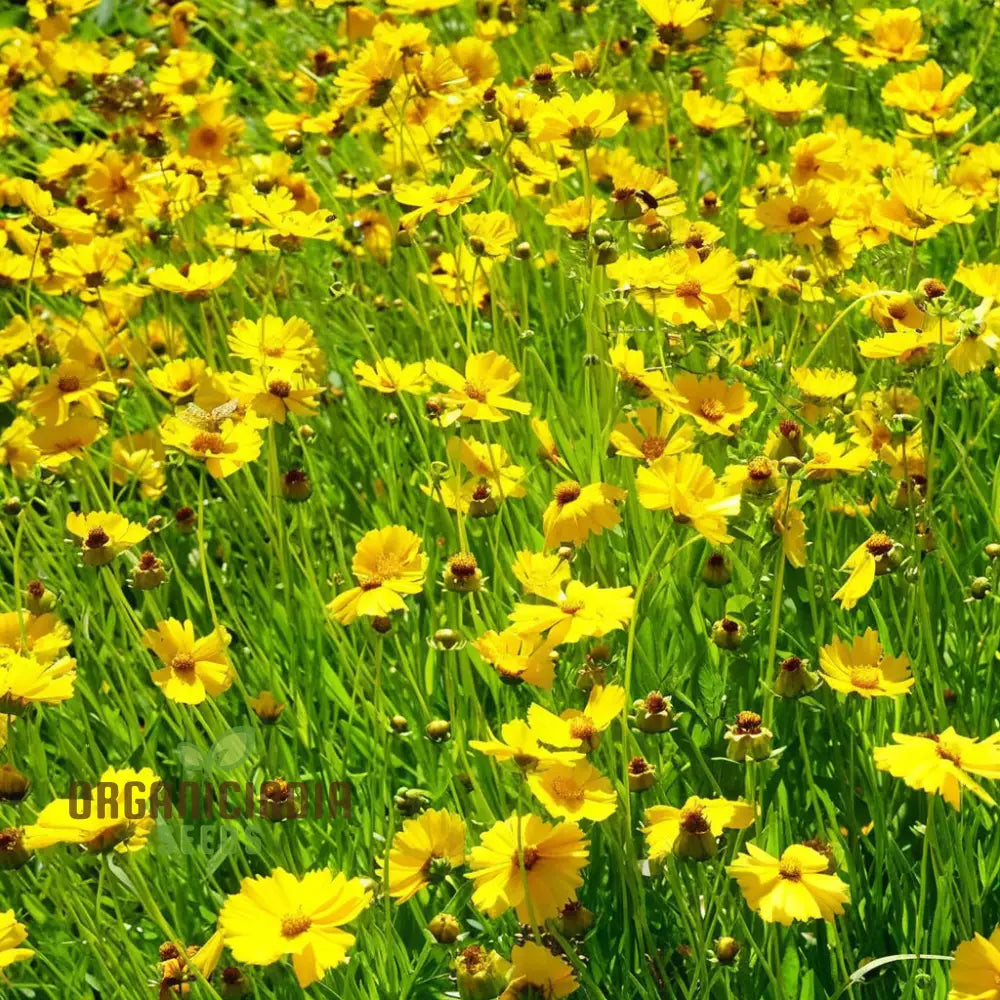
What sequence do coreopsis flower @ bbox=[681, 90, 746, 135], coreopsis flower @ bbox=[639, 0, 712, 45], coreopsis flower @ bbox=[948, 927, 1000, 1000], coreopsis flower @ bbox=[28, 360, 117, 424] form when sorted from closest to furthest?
coreopsis flower @ bbox=[948, 927, 1000, 1000]
coreopsis flower @ bbox=[28, 360, 117, 424]
coreopsis flower @ bbox=[639, 0, 712, 45]
coreopsis flower @ bbox=[681, 90, 746, 135]

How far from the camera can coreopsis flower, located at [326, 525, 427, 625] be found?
126cm

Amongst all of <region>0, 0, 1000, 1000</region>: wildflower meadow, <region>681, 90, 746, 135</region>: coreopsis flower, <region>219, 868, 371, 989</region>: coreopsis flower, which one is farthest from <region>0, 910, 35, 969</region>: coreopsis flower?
<region>681, 90, 746, 135</region>: coreopsis flower

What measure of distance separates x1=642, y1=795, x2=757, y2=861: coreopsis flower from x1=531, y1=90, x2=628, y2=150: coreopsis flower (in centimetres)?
82

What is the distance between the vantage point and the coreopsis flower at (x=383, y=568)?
126cm

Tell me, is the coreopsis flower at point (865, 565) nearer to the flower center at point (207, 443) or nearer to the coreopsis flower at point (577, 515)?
the coreopsis flower at point (577, 515)

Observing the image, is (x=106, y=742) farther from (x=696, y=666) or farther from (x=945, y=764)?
(x=945, y=764)

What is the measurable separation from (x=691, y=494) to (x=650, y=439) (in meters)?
0.12

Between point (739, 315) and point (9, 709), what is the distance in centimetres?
97

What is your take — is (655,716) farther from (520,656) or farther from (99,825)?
(99,825)

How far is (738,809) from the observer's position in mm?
1018

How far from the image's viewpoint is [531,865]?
100 cm

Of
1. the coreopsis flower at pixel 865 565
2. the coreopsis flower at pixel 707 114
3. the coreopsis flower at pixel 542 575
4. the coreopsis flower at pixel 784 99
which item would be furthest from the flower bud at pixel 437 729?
the coreopsis flower at pixel 707 114

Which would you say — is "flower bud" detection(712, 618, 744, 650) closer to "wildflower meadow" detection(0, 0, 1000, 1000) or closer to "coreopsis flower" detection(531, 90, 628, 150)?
"wildflower meadow" detection(0, 0, 1000, 1000)

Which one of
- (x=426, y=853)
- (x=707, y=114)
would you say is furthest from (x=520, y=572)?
(x=707, y=114)
